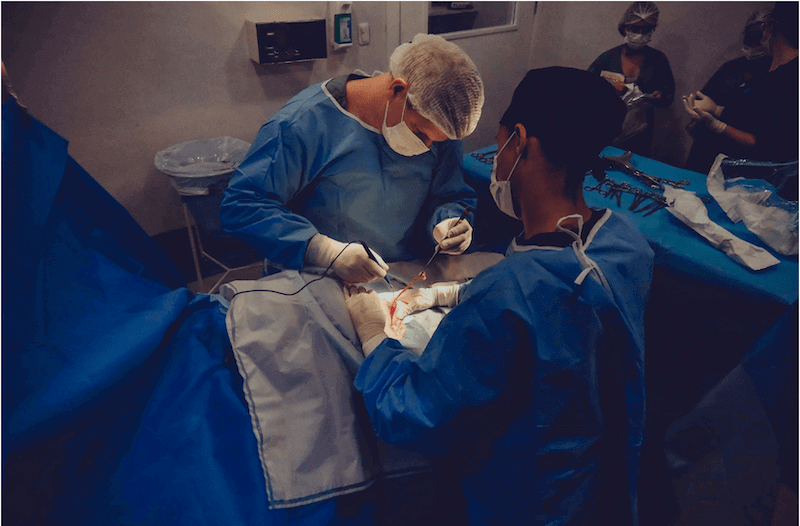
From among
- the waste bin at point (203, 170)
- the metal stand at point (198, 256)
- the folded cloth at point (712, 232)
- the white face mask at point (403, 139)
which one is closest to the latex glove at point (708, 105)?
the folded cloth at point (712, 232)

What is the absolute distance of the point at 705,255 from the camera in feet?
5.86

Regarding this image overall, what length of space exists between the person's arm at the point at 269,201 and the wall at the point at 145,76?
1307 millimetres

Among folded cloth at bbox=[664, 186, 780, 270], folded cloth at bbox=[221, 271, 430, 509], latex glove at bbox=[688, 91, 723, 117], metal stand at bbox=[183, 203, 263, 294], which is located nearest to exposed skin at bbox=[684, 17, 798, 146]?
latex glove at bbox=[688, 91, 723, 117]

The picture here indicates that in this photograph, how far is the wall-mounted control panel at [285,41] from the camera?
8.25 ft

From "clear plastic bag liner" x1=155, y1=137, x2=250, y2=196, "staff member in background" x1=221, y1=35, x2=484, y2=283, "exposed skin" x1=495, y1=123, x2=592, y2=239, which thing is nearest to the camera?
"exposed skin" x1=495, y1=123, x2=592, y2=239

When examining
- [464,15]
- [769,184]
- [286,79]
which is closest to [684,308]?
[769,184]

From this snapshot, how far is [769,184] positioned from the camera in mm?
2016

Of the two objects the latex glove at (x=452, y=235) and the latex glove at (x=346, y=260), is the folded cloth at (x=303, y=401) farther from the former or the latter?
the latex glove at (x=452, y=235)

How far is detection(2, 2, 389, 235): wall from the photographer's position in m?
2.19

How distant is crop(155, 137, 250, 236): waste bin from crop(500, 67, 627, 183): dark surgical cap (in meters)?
1.67

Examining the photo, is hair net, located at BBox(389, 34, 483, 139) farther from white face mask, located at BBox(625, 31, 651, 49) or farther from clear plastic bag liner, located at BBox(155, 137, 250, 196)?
white face mask, located at BBox(625, 31, 651, 49)

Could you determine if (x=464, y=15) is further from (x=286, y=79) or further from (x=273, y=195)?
(x=273, y=195)

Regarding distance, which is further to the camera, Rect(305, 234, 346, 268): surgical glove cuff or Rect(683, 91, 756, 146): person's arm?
Rect(683, 91, 756, 146): person's arm

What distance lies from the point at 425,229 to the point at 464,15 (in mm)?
2560
